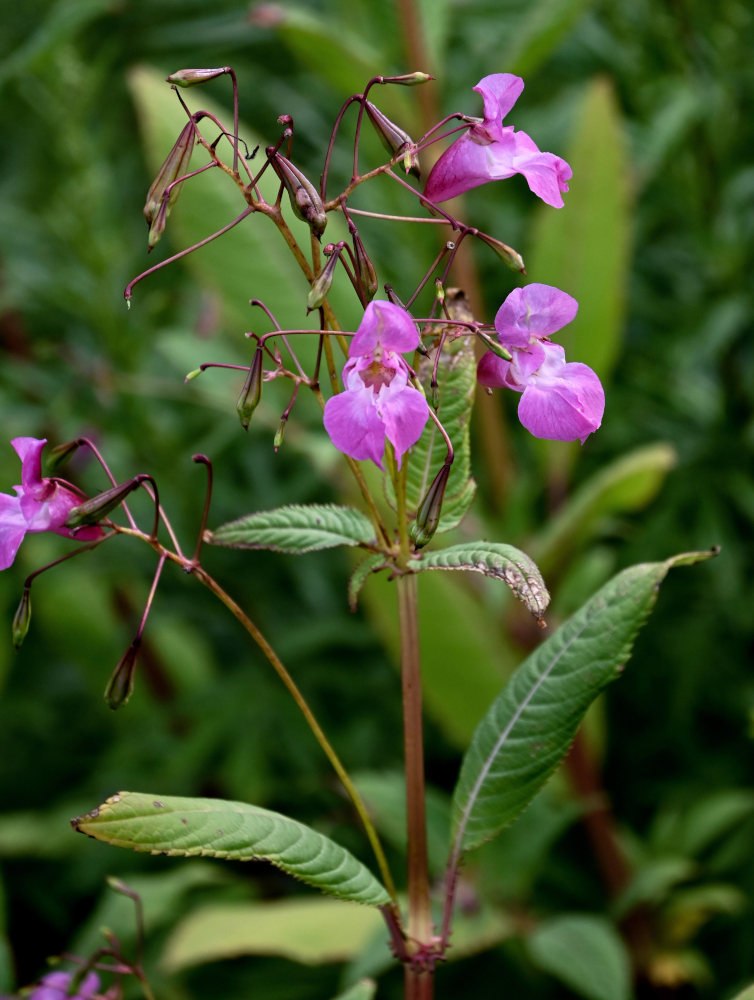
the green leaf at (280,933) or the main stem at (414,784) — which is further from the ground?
the main stem at (414,784)

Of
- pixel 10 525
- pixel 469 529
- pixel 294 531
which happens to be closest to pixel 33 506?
pixel 10 525

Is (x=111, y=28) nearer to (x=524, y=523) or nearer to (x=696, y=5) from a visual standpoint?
(x=696, y=5)

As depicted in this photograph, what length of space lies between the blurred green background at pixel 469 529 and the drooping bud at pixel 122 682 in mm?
510

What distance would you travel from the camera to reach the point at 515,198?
161 centimetres

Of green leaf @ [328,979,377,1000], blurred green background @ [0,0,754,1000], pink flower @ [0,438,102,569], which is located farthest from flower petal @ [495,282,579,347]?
blurred green background @ [0,0,754,1000]

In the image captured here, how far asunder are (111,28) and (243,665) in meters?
1.39

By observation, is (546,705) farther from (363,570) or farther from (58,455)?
(58,455)

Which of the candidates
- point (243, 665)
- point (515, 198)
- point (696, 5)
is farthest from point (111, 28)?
point (243, 665)

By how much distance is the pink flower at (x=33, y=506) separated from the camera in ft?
1.66

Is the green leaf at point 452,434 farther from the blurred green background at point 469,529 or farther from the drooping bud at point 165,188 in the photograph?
the blurred green background at point 469,529

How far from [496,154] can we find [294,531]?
0.20 meters

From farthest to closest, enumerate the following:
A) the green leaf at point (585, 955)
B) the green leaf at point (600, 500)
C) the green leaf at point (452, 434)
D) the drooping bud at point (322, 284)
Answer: the green leaf at point (600, 500)
the green leaf at point (585, 955)
the green leaf at point (452, 434)
the drooping bud at point (322, 284)

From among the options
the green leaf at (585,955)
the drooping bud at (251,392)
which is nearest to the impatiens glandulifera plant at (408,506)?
the drooping bud at (251,392)

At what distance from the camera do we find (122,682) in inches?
19.6
